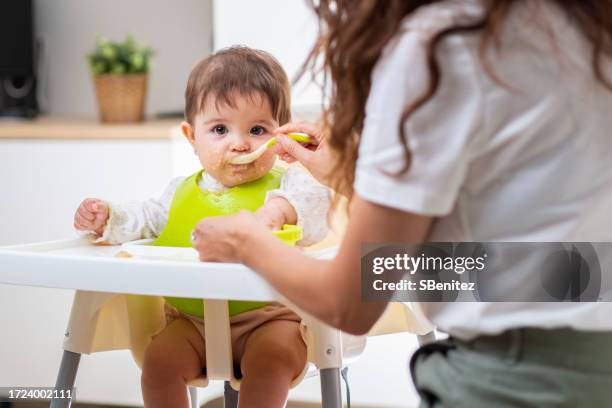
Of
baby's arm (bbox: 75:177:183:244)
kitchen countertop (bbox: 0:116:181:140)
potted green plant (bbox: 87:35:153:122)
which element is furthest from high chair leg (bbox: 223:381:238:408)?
potted green plant (bbox: 87:35:153:122)

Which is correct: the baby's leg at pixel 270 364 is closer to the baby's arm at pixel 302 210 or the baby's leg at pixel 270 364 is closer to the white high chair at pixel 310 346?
the white high chair at pixel 310 346

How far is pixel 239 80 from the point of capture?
4.06ft

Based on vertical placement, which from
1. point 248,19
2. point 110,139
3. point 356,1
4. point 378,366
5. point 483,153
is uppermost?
point 356,1

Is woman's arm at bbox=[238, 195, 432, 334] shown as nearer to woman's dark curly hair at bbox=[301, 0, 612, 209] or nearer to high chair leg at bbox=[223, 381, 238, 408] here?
woman's dark curly hair at bbox=[301, 0, 612, 209]

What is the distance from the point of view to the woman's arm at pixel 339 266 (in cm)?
73

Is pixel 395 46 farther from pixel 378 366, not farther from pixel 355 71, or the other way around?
pixel 378 366

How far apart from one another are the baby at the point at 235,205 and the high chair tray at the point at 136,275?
10.8 inches

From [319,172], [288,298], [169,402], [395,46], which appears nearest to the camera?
[395,46]

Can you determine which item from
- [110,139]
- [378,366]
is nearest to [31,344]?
[110,139]

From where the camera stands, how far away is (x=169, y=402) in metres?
1.25

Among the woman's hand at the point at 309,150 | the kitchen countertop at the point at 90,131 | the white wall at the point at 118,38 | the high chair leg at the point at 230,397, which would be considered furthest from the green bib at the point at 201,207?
the white wall at the point at 118,38

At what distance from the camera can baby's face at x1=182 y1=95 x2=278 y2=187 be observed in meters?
1.23

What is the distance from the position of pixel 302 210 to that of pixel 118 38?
6.37 ft

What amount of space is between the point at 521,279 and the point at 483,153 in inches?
4.6
